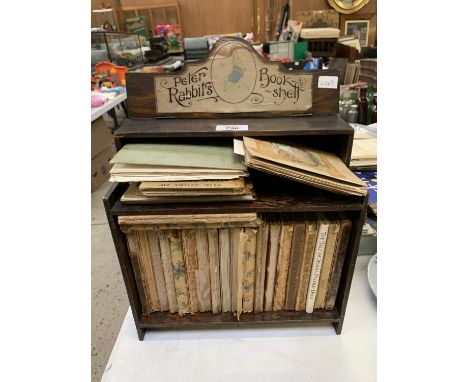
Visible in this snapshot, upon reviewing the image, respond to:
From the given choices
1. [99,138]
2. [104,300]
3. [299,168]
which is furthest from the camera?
[99,138]

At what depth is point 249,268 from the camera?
816 mm

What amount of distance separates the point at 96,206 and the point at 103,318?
114cm

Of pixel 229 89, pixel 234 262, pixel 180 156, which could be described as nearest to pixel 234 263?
pixel 234 262

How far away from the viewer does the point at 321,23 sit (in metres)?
4.70

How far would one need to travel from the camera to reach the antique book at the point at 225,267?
0.79 m

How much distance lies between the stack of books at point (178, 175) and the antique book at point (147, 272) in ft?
0.40

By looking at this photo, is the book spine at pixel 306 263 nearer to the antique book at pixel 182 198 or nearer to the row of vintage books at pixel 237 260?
the row of vintage books at pixel 237 260

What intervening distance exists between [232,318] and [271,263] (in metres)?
0.21

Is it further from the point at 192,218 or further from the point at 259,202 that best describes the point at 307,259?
the point at 192,218

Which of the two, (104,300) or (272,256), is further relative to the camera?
(104,300)

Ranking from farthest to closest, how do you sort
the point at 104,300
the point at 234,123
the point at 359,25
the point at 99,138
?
the point at 359,25, the point at 99,138, the point at 104,300, the point at 234,123

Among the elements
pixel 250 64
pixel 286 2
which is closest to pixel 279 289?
pixel 250 64

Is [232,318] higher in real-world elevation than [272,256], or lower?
Answer: lower

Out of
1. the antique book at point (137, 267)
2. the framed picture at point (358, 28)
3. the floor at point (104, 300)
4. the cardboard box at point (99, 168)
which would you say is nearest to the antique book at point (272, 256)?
the antique book at point (137, 267)
